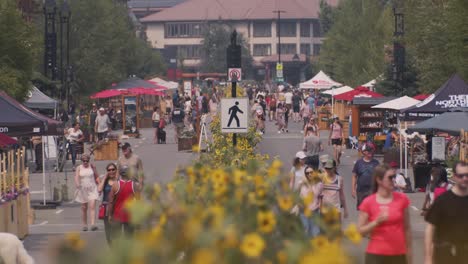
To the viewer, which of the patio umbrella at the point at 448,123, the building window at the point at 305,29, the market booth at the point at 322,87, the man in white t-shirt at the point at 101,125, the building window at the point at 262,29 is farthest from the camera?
the building window at the point at 305,29

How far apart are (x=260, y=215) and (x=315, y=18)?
181 metres

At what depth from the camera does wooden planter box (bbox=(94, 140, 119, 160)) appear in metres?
41.4

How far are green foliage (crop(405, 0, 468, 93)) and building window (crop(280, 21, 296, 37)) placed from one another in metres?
135

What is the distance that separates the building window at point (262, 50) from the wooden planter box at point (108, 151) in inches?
5848

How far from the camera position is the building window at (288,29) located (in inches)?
7377

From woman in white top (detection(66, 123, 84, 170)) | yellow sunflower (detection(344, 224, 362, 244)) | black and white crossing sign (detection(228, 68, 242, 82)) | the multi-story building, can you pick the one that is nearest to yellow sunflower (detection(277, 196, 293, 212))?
yellow sunflower (detection(344, 224, 362, 244))

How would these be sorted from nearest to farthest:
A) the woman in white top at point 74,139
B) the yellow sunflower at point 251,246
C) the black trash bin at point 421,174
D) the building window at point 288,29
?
1. the yellow sunflower at point 251,246
2. the black trash bin at point 421,174
3. the woman in white top at point 74,139
4. the building window at point 288,29

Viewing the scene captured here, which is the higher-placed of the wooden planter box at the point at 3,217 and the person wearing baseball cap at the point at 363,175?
the person wearing baseball cap at the point at 363,175

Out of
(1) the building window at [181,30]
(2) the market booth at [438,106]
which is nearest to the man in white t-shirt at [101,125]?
(2) the market booth at [438,106]

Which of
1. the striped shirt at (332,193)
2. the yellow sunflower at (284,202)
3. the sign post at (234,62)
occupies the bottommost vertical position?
the striped shirt at (332,193)

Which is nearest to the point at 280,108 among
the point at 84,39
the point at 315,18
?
the point at 84,39

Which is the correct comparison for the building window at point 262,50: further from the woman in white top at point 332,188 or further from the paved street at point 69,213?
the woman in white top at point 332,188

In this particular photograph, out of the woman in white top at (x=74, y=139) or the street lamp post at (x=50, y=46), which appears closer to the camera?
the woman in white top at (x=74, y=139)

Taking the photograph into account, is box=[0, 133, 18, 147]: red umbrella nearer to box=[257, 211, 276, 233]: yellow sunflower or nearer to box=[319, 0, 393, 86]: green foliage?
box=[257, 211, 276, 233]: yellow sunflower
